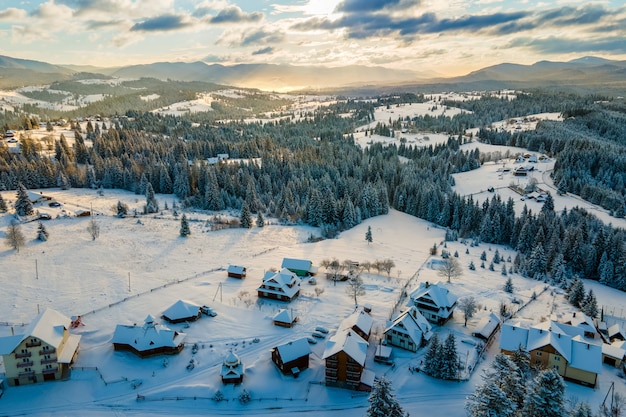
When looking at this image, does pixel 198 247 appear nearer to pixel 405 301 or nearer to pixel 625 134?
pixel 405 301

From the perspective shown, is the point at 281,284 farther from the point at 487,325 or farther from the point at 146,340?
the point at 487,325

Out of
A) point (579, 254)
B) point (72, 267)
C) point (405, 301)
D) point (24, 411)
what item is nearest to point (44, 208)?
point (72, 267)

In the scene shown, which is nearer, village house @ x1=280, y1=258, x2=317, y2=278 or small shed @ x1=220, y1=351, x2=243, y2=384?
small shed @ x1=220, y1=351, x2=243, y2=384

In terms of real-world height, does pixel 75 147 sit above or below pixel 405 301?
above

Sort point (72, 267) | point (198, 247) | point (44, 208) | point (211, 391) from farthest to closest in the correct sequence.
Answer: point (44, 208), point (198, 247), point (72, 267), point (211, 391)

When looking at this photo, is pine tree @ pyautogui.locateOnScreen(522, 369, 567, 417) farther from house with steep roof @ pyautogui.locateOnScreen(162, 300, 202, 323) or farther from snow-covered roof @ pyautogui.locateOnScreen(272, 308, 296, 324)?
house with steep roof @ pyautogui.locateOnScreen(162, 300, 202, 323)

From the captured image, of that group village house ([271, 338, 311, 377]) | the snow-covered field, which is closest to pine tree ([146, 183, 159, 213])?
the snow-covered field
